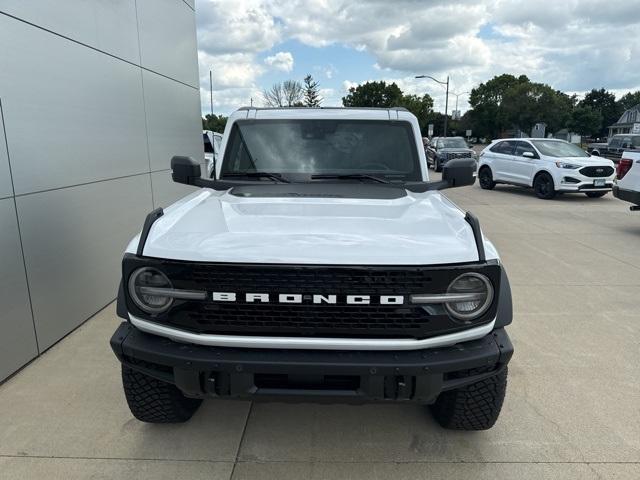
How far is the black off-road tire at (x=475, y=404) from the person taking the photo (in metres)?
2.75

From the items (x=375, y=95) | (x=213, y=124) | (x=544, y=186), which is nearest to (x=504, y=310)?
(x=544, y=186)

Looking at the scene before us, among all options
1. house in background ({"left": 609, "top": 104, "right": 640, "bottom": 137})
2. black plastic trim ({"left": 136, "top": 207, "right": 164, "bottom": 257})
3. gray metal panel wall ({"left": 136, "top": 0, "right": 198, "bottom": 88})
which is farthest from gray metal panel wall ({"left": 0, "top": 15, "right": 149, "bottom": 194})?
house in background ({"left": 609, "top": 104, "right": 640, "bottom": 137})

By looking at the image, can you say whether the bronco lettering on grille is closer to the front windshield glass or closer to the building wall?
the building wall

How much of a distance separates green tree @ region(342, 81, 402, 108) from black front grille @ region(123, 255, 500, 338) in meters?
68.8

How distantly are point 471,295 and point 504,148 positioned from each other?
15009mm

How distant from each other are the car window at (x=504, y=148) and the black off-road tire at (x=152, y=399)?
48.9 ft

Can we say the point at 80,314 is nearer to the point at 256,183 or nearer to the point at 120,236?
the point at 120,236

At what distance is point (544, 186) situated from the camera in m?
14.1

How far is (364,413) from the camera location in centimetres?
325

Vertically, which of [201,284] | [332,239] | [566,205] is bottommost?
[566,205]

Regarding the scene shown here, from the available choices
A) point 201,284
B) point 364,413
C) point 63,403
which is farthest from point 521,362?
point 63,403

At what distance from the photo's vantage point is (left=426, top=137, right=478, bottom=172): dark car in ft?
73.1

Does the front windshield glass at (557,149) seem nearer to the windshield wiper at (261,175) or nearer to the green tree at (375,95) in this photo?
the windshield wiper at (261,175)

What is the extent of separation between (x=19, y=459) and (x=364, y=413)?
2.08 meters
